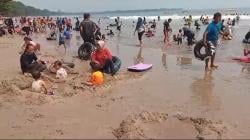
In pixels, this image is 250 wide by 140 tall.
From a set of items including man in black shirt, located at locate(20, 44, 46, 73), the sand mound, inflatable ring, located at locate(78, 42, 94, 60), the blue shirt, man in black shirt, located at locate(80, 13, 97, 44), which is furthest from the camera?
inflatable ring, located at locate(78, 42, 94, 60)

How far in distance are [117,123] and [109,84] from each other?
131 inches

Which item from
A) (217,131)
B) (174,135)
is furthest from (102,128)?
(217,131)

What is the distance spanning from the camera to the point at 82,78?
35.5ft

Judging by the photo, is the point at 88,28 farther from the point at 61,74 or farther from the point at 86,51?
the point at 61,74

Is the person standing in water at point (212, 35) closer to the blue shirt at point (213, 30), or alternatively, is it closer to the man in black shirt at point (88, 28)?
the blue shirt at point (213, 30)

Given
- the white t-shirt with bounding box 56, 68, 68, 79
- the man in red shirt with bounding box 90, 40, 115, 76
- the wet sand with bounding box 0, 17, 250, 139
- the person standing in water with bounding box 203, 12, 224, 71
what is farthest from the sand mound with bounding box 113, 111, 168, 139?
the person standing in water with bounding box 203, 12, 224, 71

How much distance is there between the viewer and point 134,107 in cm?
811

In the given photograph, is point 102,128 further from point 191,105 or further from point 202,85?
point 202,85

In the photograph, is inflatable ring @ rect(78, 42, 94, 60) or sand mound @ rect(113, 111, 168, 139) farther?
inflatable ring @ rect(78, 42, 94, 60)

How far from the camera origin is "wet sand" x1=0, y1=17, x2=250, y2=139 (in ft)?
21.6

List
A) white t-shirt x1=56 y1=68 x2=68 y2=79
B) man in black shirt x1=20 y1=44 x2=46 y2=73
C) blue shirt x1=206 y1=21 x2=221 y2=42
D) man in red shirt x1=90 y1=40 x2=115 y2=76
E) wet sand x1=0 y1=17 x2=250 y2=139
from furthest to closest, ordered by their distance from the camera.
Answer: blue shirt x1=206 y1=21 x2=221 y2=42, man in red shirt x1=90 y1=40 x2=115 y2=76, man in black shirt x1=20 y1=44 x2=46 y2=73, white t-shirt x1=56 y1=68 x2=68 y2=79, wet sand x1=0 y1=17 x2=250 y2=139

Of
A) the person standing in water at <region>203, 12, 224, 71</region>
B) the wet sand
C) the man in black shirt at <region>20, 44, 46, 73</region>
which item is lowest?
the wet sand

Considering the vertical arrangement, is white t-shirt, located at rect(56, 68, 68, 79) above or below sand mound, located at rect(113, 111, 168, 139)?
above

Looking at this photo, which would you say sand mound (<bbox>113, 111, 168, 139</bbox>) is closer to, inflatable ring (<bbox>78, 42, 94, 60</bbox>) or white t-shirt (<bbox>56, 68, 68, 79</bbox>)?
white t-shirt (<bbox>56, 68, 68, 79</bbox>)
